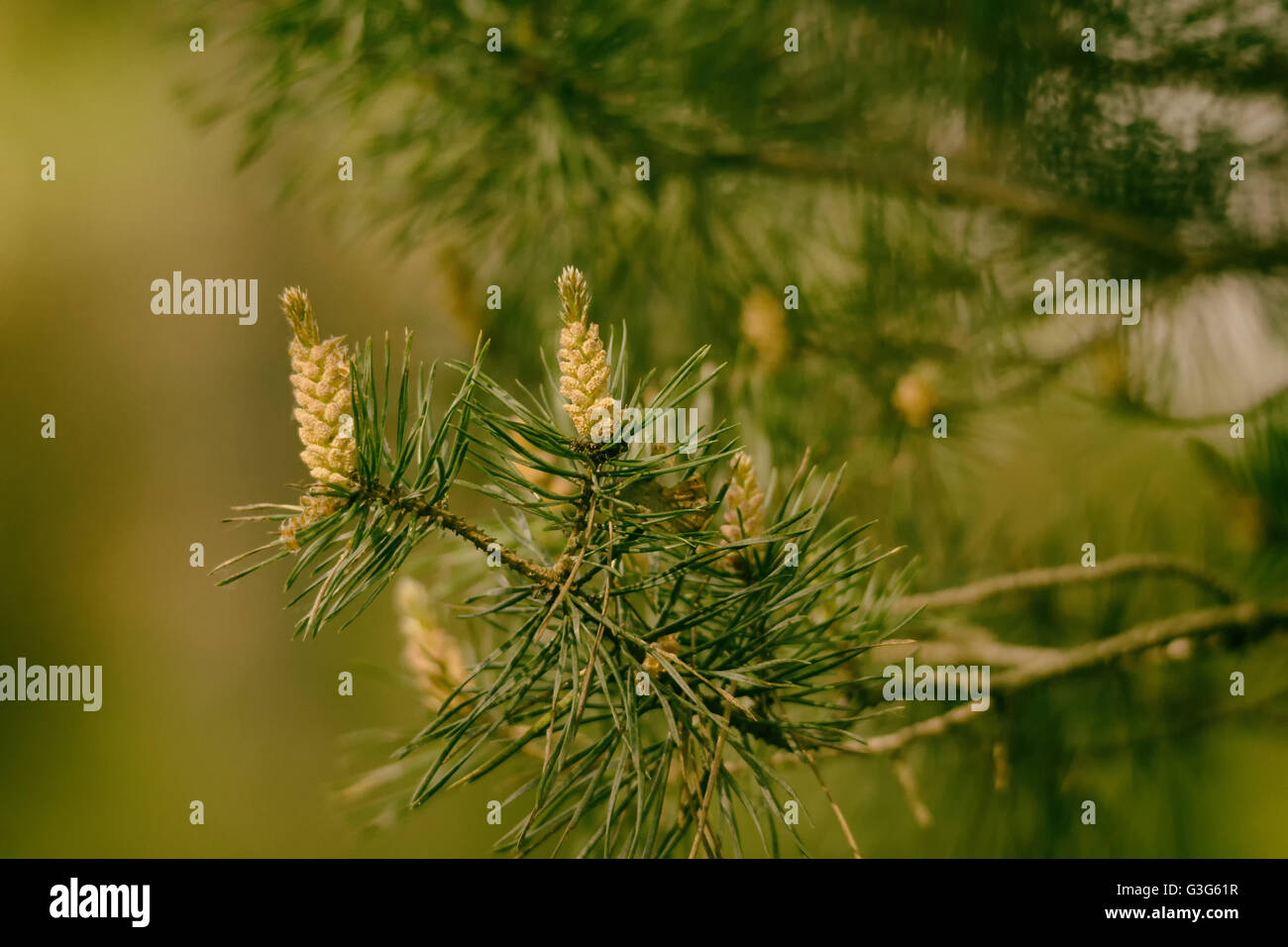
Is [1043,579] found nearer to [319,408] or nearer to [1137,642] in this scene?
[1137,642]

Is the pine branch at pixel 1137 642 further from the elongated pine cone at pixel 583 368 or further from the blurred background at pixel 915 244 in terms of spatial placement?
the elongated pine cone at pixel 583 368

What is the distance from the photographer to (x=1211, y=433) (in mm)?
377

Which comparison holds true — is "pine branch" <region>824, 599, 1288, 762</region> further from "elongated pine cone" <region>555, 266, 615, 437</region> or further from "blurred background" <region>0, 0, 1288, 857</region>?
"elongated pine cone" <region>555, 266, 615, 437</region>

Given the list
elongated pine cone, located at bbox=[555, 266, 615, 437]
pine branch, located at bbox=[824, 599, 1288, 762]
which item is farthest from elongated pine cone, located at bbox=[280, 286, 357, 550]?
pine branch, located at bbox=[824, 599, 1288, 762]

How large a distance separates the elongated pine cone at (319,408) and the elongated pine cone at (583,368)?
0.04m

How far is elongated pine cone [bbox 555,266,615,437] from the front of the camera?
15 centimetres

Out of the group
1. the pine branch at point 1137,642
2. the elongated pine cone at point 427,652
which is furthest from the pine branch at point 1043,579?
the elongated pine cone at point 427,652

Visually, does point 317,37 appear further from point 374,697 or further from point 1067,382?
point 374,697

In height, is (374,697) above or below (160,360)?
below

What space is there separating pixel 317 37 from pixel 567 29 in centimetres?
8

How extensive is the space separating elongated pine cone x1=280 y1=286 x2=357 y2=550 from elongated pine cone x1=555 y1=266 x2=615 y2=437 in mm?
40

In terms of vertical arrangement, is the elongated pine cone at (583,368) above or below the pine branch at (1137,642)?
above

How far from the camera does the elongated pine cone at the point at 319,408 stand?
0.15 m

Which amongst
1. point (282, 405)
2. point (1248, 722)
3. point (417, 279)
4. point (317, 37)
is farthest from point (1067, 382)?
point (282, 405)
